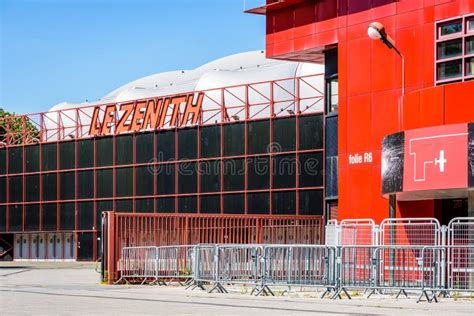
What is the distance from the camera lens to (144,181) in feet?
194

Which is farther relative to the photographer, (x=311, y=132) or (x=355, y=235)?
(x=311, y=132)

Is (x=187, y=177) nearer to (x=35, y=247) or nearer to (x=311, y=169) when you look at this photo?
(x=311, y=169)

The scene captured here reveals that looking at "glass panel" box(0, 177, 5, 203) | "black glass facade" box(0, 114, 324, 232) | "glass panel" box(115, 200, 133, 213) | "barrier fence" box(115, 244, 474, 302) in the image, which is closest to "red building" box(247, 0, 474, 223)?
"barrier fence" box(115, 244, 474, 302)

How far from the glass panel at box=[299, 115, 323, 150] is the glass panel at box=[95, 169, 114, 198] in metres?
14.4

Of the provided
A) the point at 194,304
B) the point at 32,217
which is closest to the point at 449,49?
the point at 194,304

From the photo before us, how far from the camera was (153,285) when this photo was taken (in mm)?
31812

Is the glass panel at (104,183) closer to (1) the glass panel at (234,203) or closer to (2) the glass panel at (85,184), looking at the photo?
(2) the glass panel at (85,184)

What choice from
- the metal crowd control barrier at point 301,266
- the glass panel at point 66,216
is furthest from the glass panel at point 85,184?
the metal crowd control barrier at point 301,266

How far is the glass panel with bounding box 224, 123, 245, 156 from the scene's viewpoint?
54.6m

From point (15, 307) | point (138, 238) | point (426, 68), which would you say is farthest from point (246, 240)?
point (15, 307)

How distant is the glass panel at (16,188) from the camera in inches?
2576

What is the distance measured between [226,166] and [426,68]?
23.0 m

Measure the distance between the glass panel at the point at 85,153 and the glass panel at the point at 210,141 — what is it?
29.1 ft

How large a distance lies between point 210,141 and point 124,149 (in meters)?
6.91
